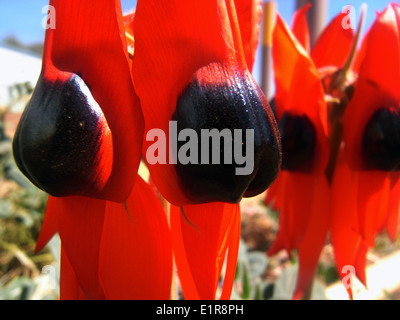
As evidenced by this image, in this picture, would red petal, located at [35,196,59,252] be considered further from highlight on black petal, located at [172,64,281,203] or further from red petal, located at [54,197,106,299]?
highlight on black petal, located at [172,64,281,203]

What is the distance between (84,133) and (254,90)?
17 cm

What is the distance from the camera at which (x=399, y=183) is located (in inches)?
26.7

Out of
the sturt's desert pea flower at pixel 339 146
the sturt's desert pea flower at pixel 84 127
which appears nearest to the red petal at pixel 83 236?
the sturt's desert pea flower at pixel 84 127

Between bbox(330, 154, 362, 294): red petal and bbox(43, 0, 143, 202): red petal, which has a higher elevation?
bbox(43, 0, 143, 202): red petal

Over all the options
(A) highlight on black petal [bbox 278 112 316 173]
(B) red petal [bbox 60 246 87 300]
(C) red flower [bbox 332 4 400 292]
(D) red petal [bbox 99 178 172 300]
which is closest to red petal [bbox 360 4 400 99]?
(C) red flower [bbox 332 4 400 292]

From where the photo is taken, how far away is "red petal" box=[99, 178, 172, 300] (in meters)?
Result: 0.47

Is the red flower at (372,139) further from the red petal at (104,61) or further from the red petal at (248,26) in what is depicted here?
the red petal at (104,61)

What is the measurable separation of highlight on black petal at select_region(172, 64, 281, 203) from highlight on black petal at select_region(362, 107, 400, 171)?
0.90 feet

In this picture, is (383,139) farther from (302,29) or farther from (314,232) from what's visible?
(302,29)

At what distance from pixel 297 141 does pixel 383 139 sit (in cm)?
12

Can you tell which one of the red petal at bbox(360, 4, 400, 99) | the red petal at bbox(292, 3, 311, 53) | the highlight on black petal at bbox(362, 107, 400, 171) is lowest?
the highlight on black petal at bbox(362, 107, 400, 171)

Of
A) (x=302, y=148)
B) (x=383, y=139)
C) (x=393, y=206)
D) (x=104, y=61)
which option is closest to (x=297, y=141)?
(x=302, y=148)

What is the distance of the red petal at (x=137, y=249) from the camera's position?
1.53ft

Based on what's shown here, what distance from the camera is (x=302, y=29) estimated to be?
0.79 m
